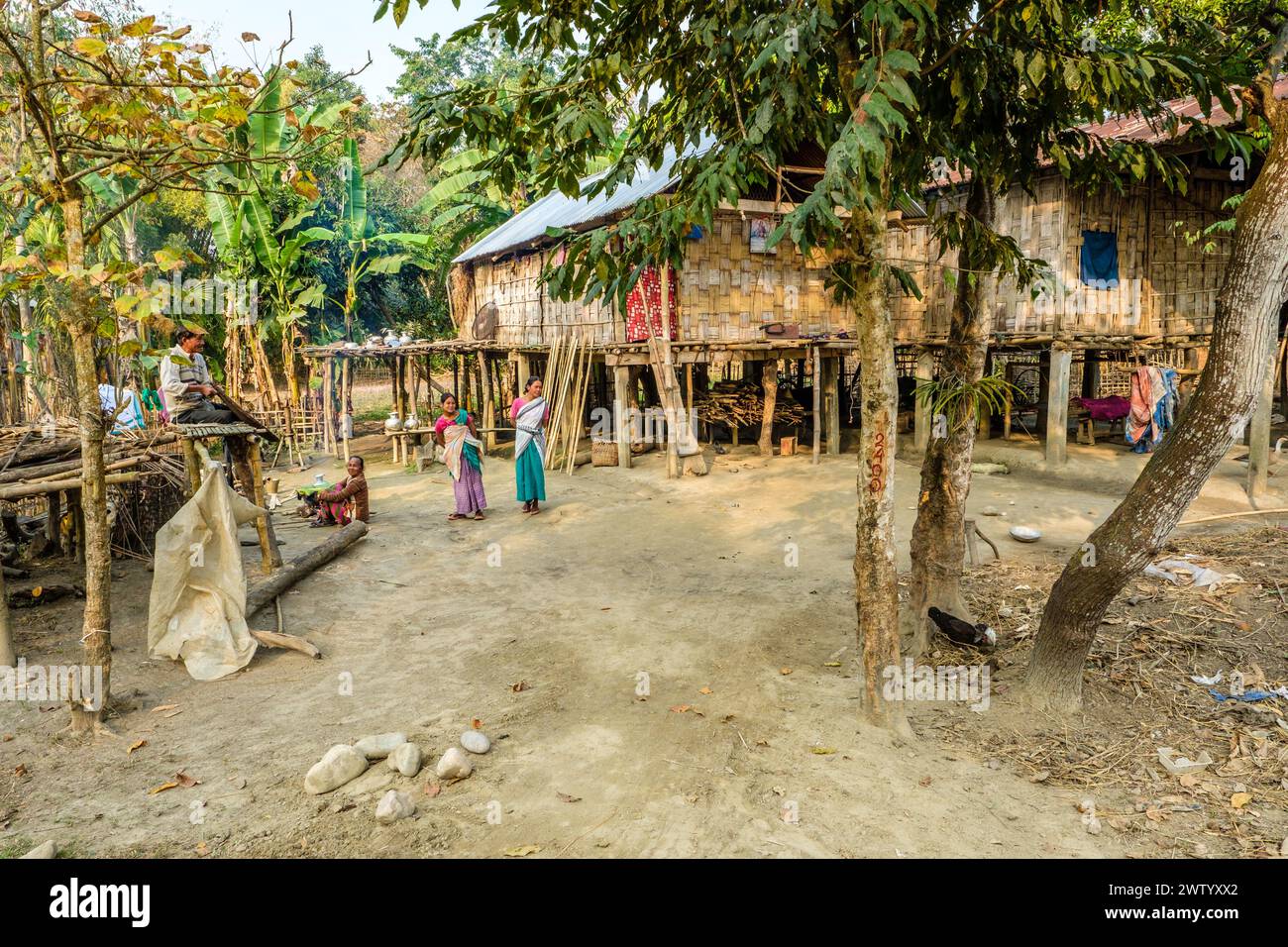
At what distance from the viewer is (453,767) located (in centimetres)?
416

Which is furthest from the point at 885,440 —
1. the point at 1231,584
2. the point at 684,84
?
the point at 1231,584

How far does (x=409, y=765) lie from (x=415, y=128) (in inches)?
132

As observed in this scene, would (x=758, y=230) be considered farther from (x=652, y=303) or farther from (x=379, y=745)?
(x=379, y=745)

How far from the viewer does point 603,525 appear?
34.4ft

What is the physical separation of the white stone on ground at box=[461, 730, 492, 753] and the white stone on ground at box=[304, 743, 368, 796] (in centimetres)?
54

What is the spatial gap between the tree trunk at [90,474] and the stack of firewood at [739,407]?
11838 mm

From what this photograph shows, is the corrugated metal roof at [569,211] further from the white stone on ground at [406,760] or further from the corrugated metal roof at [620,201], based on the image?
the white stone on ground at [406,760]

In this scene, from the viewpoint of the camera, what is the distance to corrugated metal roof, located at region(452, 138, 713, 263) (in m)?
13.8

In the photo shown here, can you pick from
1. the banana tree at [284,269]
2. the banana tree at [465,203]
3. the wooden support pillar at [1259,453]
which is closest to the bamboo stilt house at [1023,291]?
the wooden support pillar at [1259,453]

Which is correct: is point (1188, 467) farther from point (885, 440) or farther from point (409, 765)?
point (409, 765)

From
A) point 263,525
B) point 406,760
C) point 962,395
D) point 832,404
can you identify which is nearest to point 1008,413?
point 962,395

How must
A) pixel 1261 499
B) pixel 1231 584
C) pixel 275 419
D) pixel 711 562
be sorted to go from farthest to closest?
pixel 275 419 → pixel 1261 499 → pixel 711 562 → pixel 1231 584

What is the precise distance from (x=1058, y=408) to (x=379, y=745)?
38.1 ft

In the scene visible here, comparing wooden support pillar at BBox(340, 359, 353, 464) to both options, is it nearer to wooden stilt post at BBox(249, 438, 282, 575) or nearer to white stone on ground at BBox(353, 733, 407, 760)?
wooden stilt post at BBox(249, 438, 282, 575)
